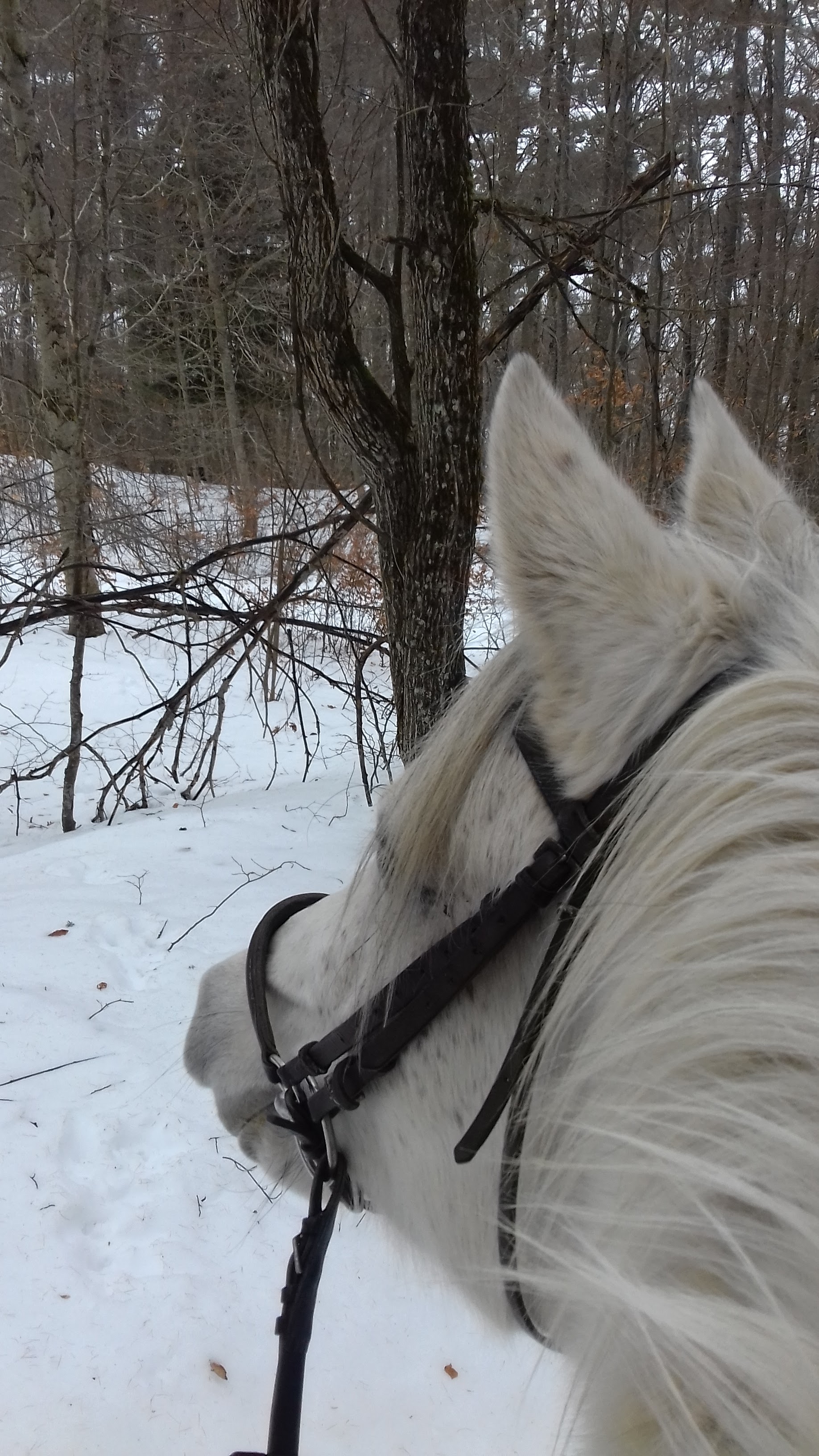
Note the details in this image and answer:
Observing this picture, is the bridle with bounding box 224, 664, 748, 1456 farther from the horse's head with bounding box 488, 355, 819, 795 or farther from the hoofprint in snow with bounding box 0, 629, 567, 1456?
the hoofprint in snow with bounding box 0, 629, 567, 1456

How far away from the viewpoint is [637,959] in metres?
0.66

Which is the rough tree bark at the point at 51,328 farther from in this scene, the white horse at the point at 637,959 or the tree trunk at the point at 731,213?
the white horse at the point at 637,959

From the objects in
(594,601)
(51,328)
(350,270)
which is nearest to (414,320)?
(350,270)

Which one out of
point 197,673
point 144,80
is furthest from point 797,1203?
point 144,80

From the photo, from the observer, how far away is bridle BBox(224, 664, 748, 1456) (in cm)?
77

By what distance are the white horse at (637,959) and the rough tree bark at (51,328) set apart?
517cm

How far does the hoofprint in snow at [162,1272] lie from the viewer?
1.75 metres

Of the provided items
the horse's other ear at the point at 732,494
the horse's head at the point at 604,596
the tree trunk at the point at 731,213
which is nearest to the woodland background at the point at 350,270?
the tree trunk at the point at 731,213

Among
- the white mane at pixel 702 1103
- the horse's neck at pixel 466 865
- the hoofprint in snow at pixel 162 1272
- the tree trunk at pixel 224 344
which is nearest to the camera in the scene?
the white mane at pixel 702 1103

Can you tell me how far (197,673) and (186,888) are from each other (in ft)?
3.73

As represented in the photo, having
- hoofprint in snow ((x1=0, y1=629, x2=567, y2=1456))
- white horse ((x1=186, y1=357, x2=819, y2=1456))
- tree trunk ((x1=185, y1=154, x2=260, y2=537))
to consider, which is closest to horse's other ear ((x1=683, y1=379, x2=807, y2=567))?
white horse ((x1=186, y1=357, x2=819, y2=1456))

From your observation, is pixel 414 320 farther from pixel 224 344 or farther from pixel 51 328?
pixel 224 344

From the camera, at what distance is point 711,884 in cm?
63

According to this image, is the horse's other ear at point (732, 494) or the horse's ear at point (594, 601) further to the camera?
the horse's other ear at point (732, 494)
